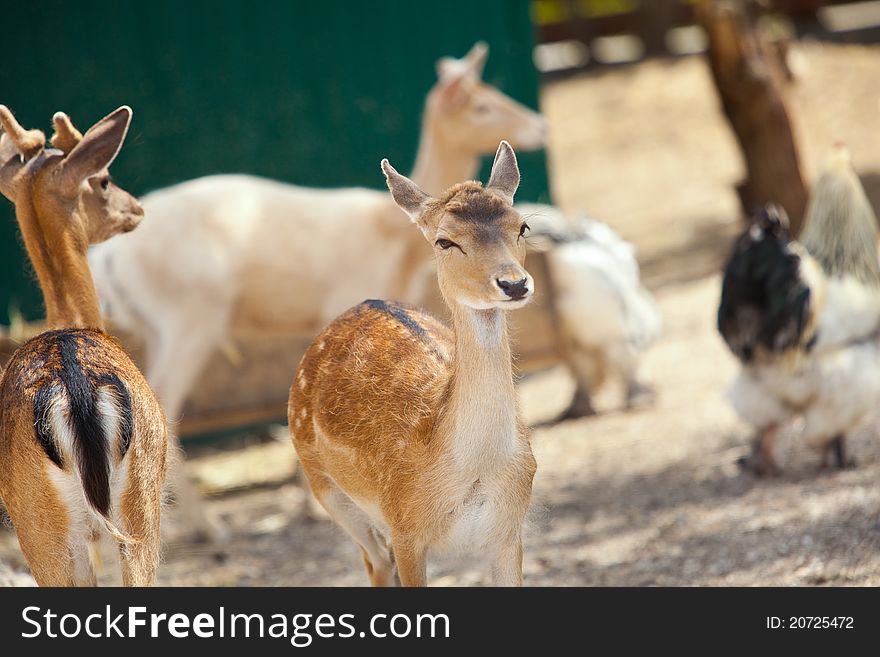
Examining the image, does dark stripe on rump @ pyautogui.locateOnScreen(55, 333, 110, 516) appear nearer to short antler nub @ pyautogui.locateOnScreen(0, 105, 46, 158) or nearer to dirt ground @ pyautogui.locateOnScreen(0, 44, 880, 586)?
short antler nub @ pyautogui.locateOnScreen(0, 105, 46, 158)

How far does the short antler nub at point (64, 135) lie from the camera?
179 inches

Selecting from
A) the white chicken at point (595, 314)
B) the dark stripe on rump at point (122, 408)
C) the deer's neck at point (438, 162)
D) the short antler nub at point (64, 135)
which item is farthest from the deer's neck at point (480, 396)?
the white chicken at point (595, 314)

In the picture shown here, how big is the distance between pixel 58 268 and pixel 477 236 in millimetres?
1681

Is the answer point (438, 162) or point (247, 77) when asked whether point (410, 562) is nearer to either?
point (438, 162)

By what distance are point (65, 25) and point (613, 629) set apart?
24.4 feet

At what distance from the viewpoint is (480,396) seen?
3.86 meters

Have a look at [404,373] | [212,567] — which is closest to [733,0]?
[212,567]

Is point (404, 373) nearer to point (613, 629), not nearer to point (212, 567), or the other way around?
point (613, 629)

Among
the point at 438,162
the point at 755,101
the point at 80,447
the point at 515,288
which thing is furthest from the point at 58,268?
the point at 755,101

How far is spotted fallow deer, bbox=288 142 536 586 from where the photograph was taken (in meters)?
3.80

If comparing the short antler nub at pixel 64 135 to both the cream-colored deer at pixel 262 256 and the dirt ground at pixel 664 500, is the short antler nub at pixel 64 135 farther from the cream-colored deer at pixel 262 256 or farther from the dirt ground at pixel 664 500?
the cream-colored deer at pixel 262 256

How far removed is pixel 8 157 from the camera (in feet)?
14.6

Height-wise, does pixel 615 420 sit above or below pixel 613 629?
below

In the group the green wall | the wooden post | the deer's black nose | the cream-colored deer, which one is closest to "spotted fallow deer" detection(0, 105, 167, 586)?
the deer's black nose
